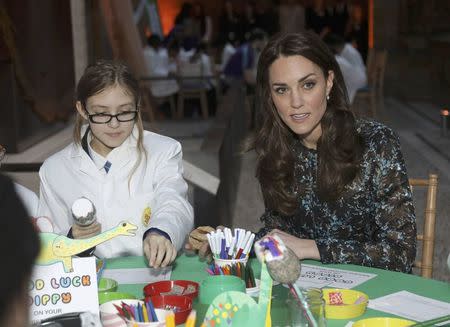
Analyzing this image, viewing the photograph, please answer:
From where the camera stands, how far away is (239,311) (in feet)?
4.82

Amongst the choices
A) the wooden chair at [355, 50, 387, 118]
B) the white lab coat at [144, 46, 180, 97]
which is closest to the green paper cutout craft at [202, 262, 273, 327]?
the wooden chair at [355, 50, 387, 118]

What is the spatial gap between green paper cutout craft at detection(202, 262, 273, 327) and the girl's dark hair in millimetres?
1022

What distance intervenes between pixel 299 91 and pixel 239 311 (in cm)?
111

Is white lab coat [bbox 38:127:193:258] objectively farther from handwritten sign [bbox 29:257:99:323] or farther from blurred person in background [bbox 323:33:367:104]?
blurred person in background [bbox 323:33:367:104]

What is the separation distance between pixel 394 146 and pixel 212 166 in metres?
3.50

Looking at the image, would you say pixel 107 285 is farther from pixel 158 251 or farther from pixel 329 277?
pixel 329 277

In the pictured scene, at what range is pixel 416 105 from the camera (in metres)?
11.4

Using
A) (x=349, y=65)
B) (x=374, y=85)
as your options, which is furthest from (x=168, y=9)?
(x=349, y=65)

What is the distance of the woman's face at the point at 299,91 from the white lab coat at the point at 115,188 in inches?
18.8

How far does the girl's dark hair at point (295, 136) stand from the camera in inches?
Result: 96.1

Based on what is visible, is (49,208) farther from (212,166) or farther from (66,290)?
(212,166)

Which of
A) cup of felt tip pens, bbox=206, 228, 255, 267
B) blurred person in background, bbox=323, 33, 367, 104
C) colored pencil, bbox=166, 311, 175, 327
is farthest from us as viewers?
blurred person in background, bbox=323, 33, 367, 104

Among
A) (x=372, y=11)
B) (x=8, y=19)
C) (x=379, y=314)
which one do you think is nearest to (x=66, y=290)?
(x=379, y=314)

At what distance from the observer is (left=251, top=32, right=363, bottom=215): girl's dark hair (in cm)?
244
